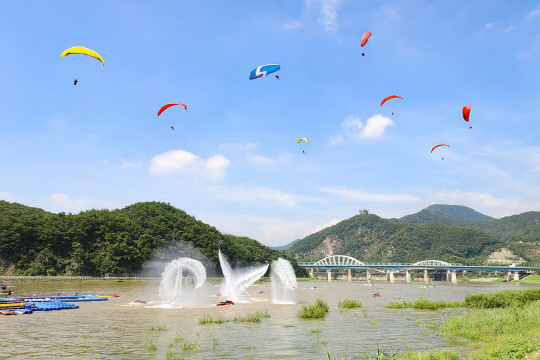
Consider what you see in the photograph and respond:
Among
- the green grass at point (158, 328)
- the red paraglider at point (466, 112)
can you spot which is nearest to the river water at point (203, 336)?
the green grass at point (158, 328)

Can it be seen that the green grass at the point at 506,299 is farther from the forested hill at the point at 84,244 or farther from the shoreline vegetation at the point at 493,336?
the forested hill at the point at 84,244

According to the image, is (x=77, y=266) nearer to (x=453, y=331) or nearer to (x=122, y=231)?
(x=122, y=231)

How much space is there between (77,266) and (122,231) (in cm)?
2204

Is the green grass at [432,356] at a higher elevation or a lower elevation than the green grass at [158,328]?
higher

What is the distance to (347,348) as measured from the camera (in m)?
25.5

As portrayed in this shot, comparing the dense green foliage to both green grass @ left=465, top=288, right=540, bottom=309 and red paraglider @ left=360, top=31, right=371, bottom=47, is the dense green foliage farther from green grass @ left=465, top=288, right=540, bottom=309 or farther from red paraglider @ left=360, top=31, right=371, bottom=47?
red paraglider @ left=360, top=31, right=371, bottom=47

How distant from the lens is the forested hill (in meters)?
117

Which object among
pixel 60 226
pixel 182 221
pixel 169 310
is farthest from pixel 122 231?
pixel 169 310

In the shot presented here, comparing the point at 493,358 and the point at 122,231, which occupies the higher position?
the point at 122,231

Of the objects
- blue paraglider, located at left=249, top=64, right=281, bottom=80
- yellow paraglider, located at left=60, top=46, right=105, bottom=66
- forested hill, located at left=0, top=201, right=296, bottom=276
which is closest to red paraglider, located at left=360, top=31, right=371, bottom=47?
blue paraglider, located at left=249, top=64, right=281, bottom=80

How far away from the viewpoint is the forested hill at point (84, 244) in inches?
4611

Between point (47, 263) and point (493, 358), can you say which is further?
point (47, 263)

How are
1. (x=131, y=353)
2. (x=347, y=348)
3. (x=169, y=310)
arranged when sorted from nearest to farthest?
(x=131, y=353) < (x=347, y=348) < (x=169, y=310)

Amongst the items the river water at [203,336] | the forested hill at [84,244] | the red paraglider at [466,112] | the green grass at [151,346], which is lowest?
the river water at [203,336]
